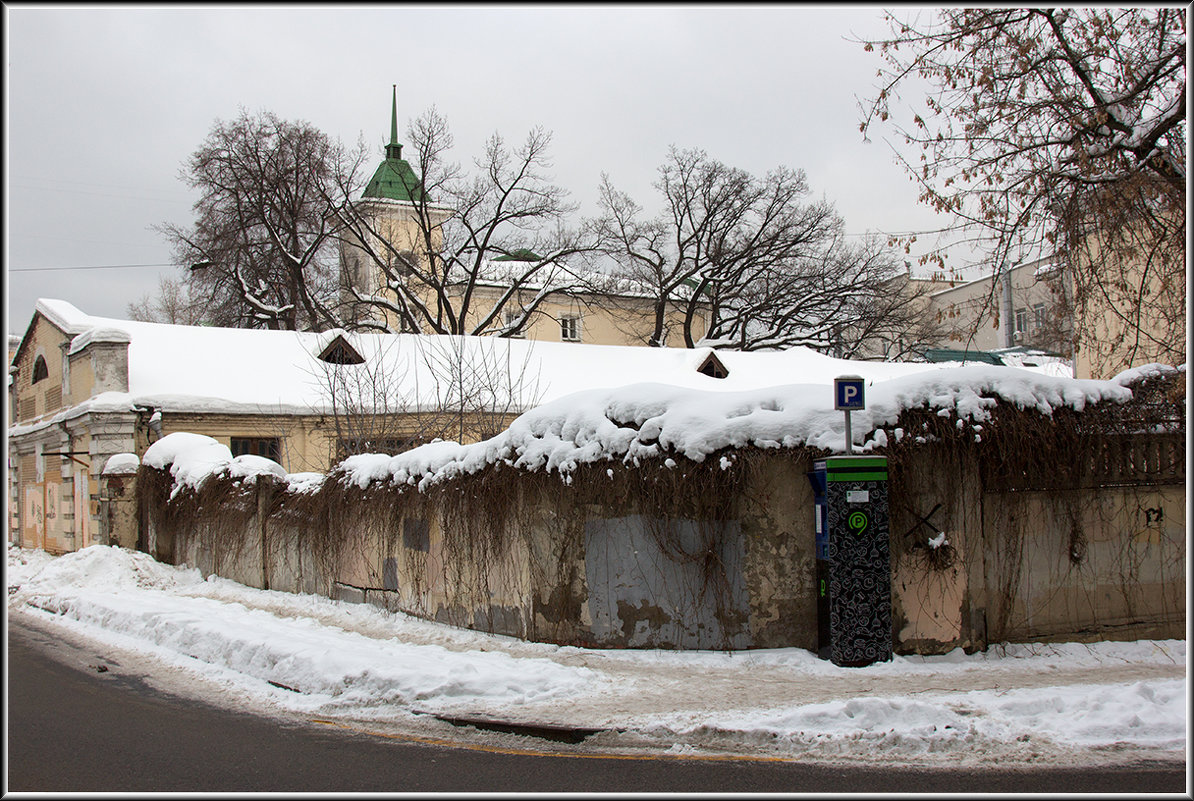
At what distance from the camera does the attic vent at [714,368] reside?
29062mm

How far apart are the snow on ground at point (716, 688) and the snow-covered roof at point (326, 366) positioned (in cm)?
851

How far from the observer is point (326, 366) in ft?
63.5

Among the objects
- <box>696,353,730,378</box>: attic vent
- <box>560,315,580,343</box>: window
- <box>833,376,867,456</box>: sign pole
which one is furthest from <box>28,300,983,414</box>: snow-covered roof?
<box>560,315,580,343</box>: window

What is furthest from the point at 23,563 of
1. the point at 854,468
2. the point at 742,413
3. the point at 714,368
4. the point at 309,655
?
the point at 854,468

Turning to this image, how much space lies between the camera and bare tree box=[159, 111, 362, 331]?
40.3m

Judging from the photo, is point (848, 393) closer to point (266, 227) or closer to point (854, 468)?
point (854, 468)

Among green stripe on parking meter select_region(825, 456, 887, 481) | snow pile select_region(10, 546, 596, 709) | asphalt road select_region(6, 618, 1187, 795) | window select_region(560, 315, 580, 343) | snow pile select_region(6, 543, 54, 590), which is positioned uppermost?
window select_region(560, 315, 580, 343)

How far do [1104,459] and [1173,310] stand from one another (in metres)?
2.66

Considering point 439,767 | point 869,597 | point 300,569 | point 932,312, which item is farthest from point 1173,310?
point 932,312

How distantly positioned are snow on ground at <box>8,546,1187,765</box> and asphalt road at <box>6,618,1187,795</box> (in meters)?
0.37

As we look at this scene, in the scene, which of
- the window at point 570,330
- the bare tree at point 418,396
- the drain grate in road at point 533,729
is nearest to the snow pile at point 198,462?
the bare tree at point 418,396

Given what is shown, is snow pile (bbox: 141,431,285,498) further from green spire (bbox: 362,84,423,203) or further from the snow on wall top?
green spire (bbox: 362,84,423,203)

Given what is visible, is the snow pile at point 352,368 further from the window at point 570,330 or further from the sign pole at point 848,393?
the window at point 570,330

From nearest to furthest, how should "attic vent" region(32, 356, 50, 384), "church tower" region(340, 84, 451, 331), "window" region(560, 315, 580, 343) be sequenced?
"attic vent" region(32, 356, 50, 384), "church tower" region(340, 84, 451, 331), "window" region(560, 315, 580, 343)
